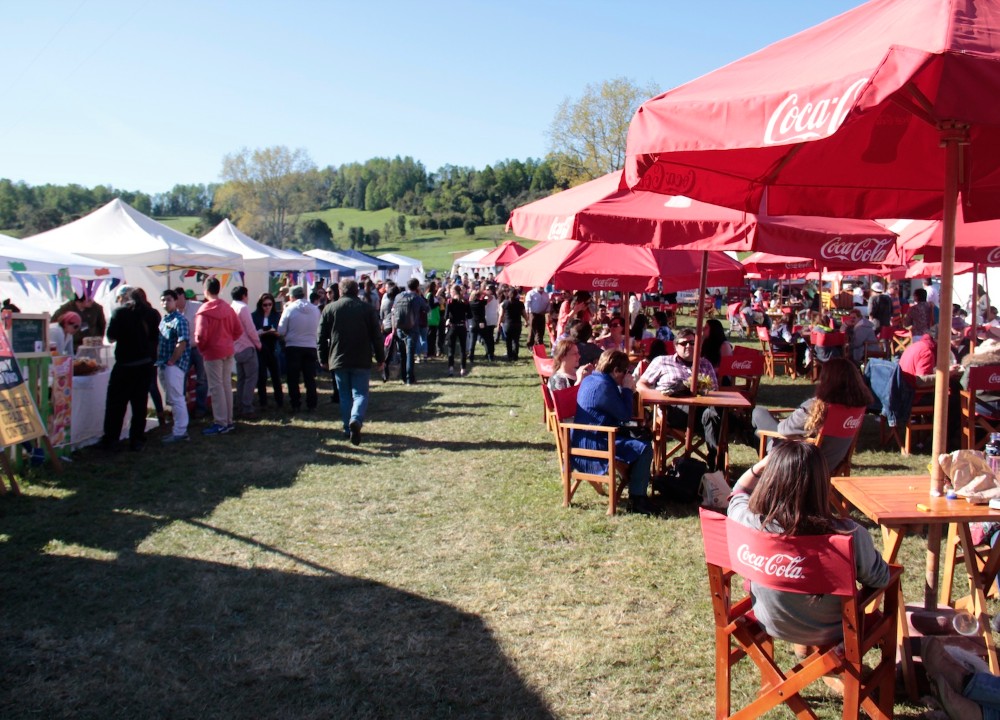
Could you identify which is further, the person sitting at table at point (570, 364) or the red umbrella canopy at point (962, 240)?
the person sitting at table at point (570, 364)

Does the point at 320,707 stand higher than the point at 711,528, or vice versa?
the point at 711,528

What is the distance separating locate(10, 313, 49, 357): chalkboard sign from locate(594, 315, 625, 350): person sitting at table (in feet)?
21.0

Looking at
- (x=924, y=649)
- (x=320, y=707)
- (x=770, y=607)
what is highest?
(x=770, y=607)

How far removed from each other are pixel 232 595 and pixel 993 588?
443 centimetres

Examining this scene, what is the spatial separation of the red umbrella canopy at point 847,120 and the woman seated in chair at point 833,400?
3.53ft

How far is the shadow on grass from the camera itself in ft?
11.2

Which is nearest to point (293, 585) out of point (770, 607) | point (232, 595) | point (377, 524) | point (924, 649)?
point (232, 595)

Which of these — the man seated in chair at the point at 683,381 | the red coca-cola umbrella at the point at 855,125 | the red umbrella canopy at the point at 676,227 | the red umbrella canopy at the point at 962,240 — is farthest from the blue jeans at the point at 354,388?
the red umbrella canopy at the point at 962,240

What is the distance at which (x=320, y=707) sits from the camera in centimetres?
337

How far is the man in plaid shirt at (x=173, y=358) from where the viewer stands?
8.65 metres

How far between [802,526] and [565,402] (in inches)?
148

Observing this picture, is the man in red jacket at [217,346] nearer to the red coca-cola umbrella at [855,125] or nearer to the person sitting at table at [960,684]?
the red coca-cola umbrella at [855,125]

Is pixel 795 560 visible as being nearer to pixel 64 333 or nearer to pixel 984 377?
pixel 984 377

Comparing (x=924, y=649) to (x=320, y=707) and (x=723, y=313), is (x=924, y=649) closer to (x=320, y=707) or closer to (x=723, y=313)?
(x=320, y=707)
